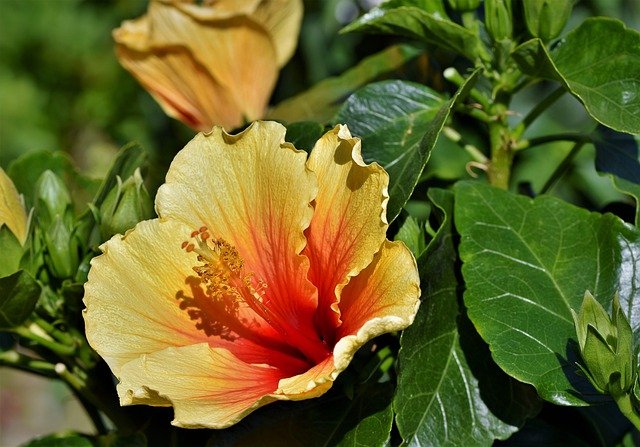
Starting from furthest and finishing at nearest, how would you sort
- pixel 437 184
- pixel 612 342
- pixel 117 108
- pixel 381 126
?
pixel 117 108 < pixel 437 184 < pixel 381 126 < pixel 612 342

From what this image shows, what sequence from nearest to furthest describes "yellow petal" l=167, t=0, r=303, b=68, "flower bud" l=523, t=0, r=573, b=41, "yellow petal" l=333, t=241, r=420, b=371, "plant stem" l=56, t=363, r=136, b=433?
1. "yellow petal" l=333, t=241, r=420, b=371
2. "flower bud" l=523, t=0, r=573, b=41
3. "plant stem" l=56, t=363, r=136, b=433
4. "yellow petal" l=167, t=0, r=303, b=68

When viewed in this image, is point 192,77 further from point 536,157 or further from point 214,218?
point 536,157

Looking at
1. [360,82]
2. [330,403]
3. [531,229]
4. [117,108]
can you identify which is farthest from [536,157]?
[117,108]

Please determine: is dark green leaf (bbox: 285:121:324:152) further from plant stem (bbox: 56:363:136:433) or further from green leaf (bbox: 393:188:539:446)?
plant stem (bbox: 56:363:136:433)

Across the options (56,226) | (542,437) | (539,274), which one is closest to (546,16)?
(539,274)

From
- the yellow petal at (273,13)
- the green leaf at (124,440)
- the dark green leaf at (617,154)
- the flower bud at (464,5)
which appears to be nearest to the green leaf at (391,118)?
the flower bud at (464,5)

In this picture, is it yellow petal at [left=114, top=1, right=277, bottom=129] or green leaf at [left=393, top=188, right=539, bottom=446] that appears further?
yellow petal at [left=114, top=1, right=277, bottom=129]

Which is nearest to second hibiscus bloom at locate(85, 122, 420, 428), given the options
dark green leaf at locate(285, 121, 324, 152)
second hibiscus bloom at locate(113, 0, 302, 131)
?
dark green leaf at locate(285, 121, 324, 152)
